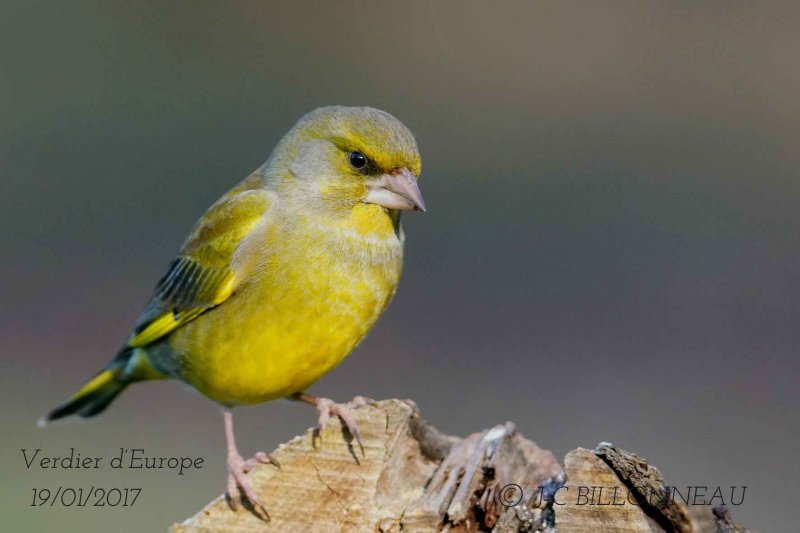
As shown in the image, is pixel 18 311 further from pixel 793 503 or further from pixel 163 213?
pixel 793 503

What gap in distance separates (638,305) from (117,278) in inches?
156

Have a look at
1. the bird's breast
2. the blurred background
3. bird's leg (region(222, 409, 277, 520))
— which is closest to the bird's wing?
the bird's breast

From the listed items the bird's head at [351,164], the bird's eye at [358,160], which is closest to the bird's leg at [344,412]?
the bird's head at [351,164]

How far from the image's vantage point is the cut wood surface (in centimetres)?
364

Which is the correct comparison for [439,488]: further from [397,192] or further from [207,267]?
[207,267]

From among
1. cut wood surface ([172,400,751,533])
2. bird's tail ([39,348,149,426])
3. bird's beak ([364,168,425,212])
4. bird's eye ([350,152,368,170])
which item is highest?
bird's eye ([350,152,368,170])

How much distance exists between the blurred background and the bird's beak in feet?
10.0

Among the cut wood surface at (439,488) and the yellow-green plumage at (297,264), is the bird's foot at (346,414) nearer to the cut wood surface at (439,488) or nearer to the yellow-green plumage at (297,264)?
the cut wood surface at (439,488)

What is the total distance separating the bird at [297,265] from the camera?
4637 mm

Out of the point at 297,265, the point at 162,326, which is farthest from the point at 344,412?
the point at 162,326

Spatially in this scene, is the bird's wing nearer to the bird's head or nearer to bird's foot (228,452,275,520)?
the bird's head

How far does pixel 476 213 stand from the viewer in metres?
11.0

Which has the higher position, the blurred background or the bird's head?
the blurred background

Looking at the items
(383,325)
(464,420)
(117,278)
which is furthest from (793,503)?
(117,278)
